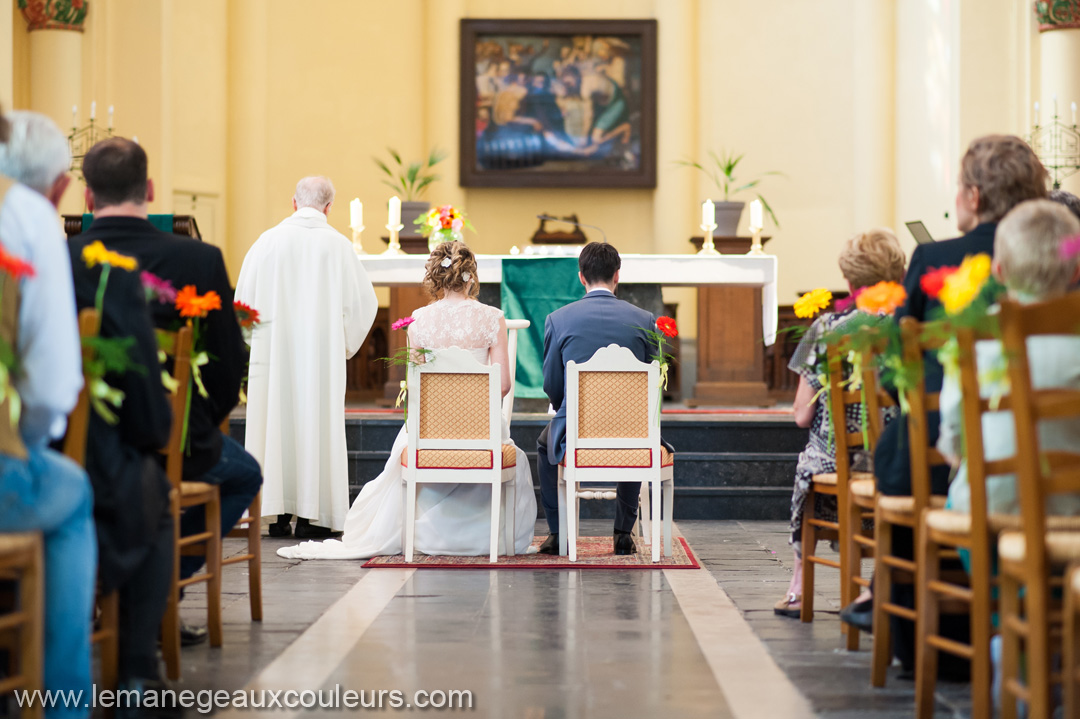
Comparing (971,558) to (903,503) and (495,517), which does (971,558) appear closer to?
(903,503)

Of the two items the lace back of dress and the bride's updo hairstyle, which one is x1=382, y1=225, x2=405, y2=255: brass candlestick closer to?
the bride's updo hairstyle

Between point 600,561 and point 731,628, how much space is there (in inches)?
56.0

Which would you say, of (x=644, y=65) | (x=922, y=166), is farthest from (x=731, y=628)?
(x=644, y=65)

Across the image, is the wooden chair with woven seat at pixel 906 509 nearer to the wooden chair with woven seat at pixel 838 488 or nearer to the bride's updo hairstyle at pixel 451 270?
the wooden chair with woven seat at pixel 838 488

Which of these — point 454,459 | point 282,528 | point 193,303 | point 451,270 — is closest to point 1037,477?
point 193,303

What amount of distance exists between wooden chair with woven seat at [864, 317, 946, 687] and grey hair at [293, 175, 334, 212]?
3781mm

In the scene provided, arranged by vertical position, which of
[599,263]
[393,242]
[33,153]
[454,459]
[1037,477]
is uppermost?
[393,242]

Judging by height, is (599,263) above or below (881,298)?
above

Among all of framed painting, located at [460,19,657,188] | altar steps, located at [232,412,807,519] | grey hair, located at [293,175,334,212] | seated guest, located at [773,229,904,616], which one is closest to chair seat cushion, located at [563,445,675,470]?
Answer: seated guest, located at [773,229,904,616]

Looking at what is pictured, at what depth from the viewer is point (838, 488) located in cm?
393

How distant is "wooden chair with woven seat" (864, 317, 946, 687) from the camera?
116 inches

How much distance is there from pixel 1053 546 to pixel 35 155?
235 cm

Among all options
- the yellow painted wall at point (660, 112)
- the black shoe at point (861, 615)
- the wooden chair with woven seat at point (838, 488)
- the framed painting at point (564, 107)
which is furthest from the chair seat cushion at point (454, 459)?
the framed painting at point (564, 107)

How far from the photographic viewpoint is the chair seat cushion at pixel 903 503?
10.3 ft
